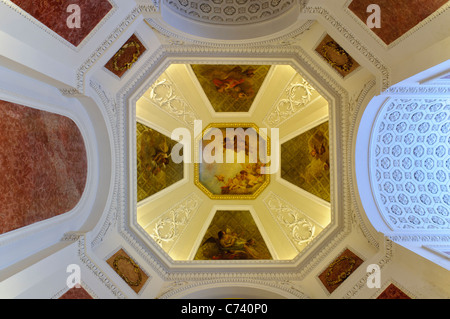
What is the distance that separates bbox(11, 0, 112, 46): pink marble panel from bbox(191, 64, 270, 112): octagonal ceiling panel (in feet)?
11.9

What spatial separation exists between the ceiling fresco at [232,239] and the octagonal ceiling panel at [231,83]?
11.9 feet

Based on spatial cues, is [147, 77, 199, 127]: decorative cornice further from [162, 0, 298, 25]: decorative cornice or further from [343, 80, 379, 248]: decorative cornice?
[343, 80, 379, 248]: decorative cornice

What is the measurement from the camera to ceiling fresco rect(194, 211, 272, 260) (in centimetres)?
954

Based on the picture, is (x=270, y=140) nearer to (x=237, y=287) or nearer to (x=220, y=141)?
(x=220, y=141)

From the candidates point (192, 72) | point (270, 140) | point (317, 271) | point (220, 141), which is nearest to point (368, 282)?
point (317, 271)

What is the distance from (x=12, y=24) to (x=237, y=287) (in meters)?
6.93

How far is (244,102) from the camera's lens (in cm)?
1041

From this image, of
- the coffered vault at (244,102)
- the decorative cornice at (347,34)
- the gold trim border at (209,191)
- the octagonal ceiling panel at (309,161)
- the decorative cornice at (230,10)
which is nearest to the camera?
the coffered vault at (244,102)

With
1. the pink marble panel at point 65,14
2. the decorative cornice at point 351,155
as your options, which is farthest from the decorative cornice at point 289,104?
the pink marble panel at point 65,14

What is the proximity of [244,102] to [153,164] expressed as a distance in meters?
3.55

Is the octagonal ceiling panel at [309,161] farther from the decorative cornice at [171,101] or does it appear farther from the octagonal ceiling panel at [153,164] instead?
the octagonal ceiling panel at [153,164]

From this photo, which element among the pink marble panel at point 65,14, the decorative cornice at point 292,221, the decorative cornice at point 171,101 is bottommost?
the decorative cornice at point 292,221

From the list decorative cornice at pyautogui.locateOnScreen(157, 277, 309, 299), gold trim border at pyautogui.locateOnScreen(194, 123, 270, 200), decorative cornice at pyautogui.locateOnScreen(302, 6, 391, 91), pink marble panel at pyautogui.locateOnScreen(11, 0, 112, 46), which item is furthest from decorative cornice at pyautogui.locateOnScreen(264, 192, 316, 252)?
pink marble panel at pyautogui.locateOnScreen(11, 0, 112, 46)

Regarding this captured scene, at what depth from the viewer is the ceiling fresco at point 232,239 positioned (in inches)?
376
